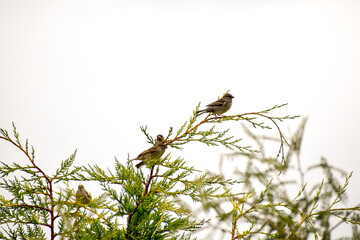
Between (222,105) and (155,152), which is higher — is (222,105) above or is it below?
above

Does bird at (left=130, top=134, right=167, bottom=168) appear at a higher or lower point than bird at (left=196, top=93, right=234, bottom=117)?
lower

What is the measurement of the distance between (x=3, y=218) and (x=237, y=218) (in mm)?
2993

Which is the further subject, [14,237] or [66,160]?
[66,160]

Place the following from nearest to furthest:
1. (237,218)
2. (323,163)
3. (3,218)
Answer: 1. (323,163)
2. (237,218)
3. (3,218)

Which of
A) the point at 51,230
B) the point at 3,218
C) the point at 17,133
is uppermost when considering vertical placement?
the point at 17,133

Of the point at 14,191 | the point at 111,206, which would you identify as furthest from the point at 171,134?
the point at 14,191

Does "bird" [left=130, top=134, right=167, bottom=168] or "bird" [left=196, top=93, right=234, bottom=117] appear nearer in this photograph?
"bird" [left=130, top=134, right=167, bottom=168]

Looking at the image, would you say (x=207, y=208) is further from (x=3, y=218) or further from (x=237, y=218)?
(x=3, y=218)

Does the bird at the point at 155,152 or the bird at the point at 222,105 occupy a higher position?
the bird at the point at 222,105

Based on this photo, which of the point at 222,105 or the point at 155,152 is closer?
the point at 155,152

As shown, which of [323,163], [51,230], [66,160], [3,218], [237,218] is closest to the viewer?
[323,163]

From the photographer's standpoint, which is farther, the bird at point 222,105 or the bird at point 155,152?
the bird at point 222,105

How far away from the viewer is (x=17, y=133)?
212 inches

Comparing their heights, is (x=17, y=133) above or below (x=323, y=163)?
above
